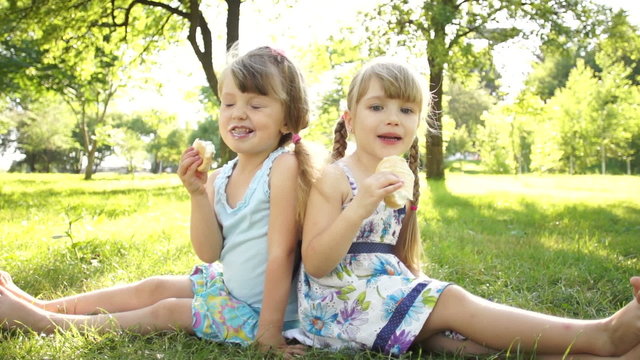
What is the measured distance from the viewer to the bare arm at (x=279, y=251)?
7.91ft

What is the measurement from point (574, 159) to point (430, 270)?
101ft

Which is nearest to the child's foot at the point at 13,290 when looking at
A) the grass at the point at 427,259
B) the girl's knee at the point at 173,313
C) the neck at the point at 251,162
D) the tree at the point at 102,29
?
the grass at the point at 427,259

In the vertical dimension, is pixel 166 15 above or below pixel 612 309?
above

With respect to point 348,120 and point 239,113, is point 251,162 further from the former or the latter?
point 348,120

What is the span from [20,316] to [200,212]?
997 mm

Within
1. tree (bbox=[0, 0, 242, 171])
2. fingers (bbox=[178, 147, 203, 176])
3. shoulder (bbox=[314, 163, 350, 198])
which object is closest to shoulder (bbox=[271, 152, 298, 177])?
shoulder (bbox=[314, 163, 350, 198])

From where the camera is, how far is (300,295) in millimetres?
2518

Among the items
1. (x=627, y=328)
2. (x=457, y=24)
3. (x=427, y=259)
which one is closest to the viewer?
(x=627, y=328)

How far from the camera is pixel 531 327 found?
6.94ft

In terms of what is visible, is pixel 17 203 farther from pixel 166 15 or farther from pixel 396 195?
pixel 396 195

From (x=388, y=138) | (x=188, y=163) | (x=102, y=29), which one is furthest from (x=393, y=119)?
(x=102, y=29)

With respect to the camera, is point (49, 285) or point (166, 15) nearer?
point (49, 285)

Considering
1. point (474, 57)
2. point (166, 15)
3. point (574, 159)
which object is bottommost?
point (574, 159)

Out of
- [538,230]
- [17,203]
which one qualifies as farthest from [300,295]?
[17,203]
